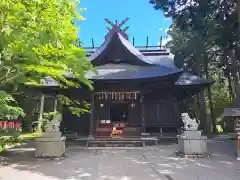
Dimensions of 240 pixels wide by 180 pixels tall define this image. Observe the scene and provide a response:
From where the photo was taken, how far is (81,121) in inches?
611

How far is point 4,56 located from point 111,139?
9.96m

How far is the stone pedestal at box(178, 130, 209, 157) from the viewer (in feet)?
30.7

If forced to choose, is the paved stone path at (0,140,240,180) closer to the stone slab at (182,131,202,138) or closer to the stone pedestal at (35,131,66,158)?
the stone pedestal at (35,131,66,158)

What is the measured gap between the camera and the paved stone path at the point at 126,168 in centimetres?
645

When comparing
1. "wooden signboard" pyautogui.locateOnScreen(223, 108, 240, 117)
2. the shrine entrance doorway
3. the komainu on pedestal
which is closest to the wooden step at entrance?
the komainu on pedestal

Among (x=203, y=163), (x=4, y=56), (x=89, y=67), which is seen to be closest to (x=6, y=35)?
(x=4, y=56)

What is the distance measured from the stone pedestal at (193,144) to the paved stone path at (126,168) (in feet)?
1.44

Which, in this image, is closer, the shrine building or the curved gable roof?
the shrine building

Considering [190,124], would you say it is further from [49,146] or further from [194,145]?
[49,146]

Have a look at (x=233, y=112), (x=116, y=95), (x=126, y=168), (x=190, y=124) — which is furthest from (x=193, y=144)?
(x=116, y=95)

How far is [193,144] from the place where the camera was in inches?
371

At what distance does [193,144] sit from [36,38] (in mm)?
7422

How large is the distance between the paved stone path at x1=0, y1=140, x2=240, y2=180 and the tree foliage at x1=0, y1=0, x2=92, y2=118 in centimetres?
290

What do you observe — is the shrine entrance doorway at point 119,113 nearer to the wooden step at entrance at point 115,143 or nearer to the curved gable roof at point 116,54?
the curved gable roof at point 116,54
